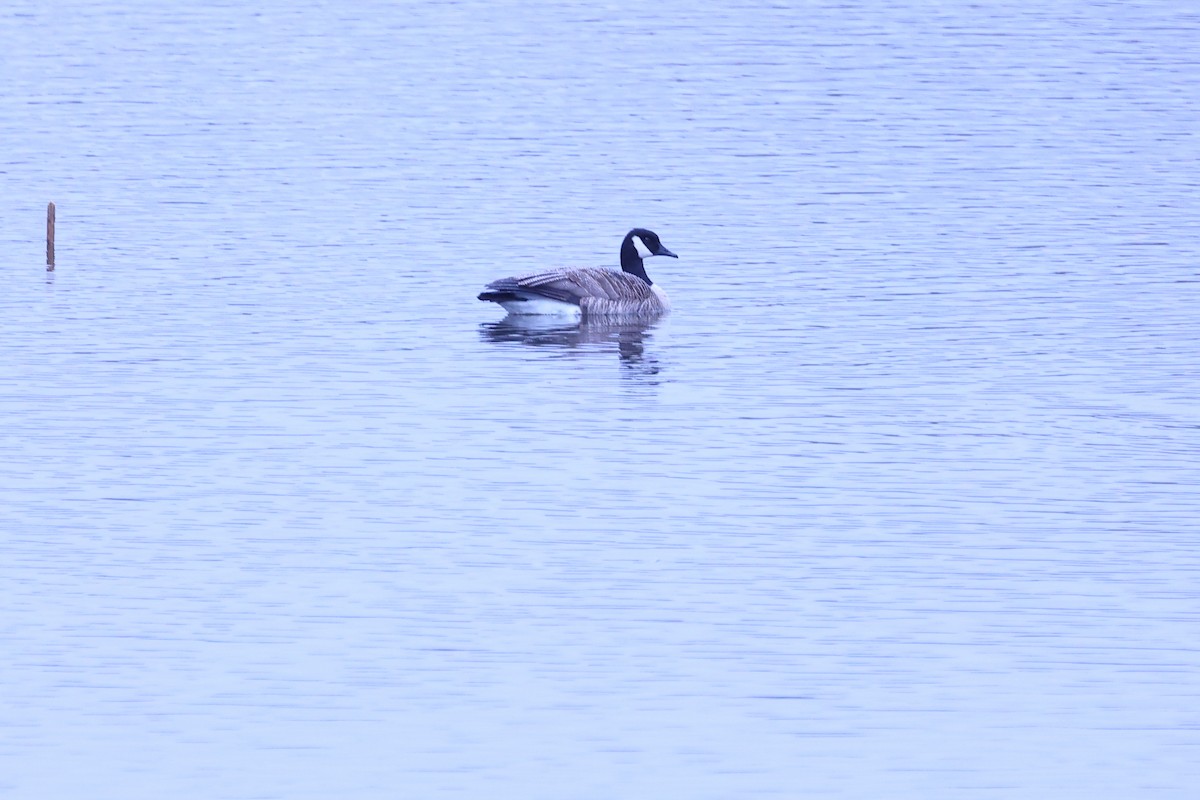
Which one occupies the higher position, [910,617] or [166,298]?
[166,298]

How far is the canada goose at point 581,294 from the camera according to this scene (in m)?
28.6

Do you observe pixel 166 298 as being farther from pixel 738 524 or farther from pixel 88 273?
pixel 738 524

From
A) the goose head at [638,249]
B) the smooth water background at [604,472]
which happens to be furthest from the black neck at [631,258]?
the smooth water background at [604,472]

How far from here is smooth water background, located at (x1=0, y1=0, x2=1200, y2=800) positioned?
13688mm

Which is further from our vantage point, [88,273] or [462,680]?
[88,273]

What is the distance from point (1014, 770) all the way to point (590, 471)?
7706 mm

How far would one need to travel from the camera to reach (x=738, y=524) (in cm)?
1842

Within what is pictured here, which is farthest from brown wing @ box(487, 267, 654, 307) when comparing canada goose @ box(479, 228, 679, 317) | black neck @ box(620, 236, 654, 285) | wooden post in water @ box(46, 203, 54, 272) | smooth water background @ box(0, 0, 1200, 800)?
wooden post in water @ box(46, 203, 54, 272)

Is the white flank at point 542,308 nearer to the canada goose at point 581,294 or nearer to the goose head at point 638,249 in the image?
the canada goose at point 581,294

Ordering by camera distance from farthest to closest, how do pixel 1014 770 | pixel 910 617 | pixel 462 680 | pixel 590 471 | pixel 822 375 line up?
pixel 822 375, pixel 590 471, pixel 910 617, pixel 462 680, pixel 1014 770

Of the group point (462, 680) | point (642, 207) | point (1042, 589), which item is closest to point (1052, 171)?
point (642, 207)

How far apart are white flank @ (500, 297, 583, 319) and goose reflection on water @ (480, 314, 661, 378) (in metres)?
0.07

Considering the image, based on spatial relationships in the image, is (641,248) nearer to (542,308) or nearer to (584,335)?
(542,308)

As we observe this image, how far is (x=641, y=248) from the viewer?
3108cm
